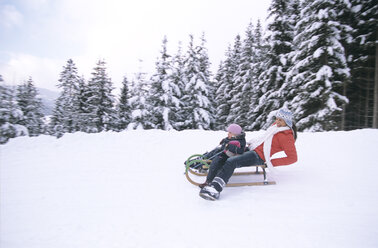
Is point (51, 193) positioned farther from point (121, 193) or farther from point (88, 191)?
point (121, 193)

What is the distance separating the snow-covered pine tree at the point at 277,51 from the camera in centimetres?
1706

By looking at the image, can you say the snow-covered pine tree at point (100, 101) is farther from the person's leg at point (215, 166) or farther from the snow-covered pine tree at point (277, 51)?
the person's leg at point (215, 166)

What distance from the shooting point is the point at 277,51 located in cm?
1778

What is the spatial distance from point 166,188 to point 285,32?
1792 cm

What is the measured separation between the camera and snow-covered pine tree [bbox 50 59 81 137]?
81.1 ft

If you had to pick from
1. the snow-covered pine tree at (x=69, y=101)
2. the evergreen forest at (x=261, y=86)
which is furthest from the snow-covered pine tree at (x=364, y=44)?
the snow-covered pine tree at (x=69, y=101)

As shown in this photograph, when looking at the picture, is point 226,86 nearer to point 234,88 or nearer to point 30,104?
point 234,88

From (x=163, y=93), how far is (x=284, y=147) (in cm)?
1591

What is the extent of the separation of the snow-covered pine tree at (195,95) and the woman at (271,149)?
15.9 meters

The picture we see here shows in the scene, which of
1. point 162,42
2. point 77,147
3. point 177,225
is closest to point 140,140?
point 77,147

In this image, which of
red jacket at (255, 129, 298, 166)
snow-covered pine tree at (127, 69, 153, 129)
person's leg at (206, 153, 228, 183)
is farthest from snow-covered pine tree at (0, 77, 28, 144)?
red jacket at (255, 129, 298, 166)

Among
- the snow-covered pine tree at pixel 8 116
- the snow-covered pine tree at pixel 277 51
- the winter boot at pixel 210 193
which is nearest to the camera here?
the winter boot at pixel 210 193

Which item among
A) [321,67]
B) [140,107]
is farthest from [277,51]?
[140,107]

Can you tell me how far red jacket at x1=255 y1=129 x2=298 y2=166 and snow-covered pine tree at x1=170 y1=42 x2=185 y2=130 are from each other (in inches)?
595
